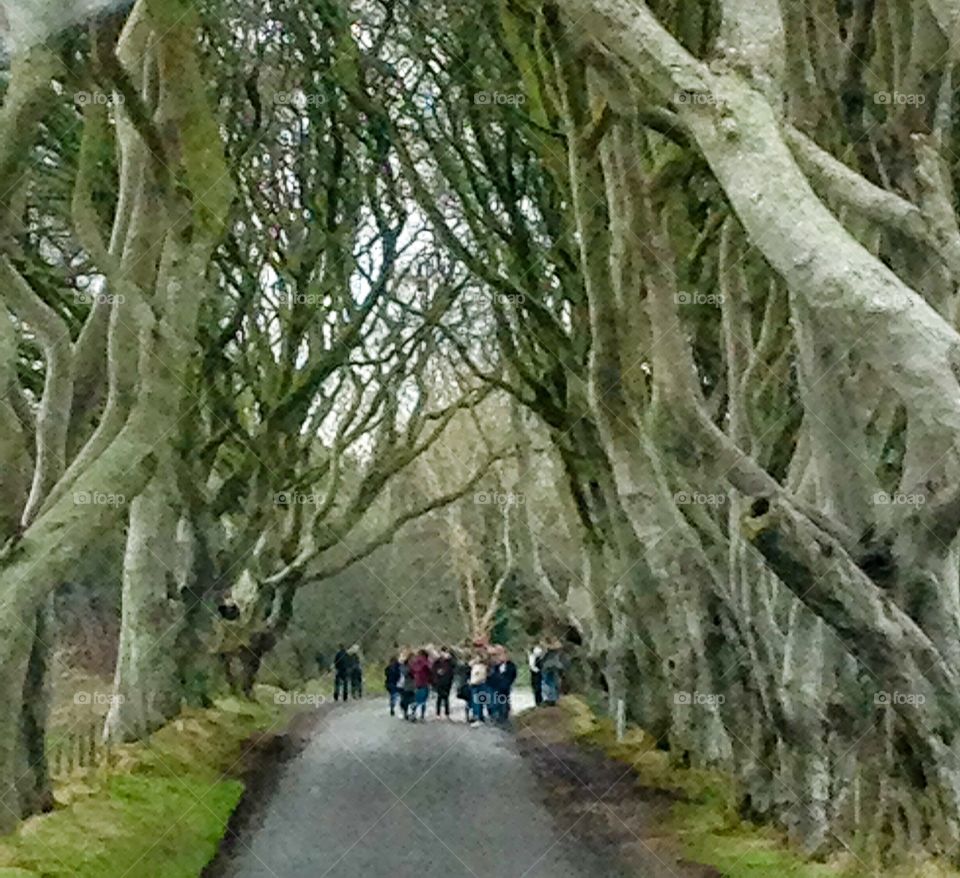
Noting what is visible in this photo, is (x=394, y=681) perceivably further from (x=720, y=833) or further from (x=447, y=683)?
(x=720, y=833)

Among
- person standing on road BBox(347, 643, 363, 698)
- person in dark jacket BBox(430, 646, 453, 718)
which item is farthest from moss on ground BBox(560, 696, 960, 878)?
person standing on road BBox(347, 643, 363, 698)

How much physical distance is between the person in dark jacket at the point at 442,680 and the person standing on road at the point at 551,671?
12.1ft

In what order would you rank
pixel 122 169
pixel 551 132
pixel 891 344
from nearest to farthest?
pixel 891 344 < pixel 122 169 < pixel 551 132

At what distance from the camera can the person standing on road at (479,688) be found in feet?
85.1

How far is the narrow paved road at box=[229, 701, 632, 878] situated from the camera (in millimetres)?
11969

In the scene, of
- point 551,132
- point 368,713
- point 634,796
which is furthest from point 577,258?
point 368,713

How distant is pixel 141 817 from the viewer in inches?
476

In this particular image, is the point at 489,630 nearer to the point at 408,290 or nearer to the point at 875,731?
the point at 408,290

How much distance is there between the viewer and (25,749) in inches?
489

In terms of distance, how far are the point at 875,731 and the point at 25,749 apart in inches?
291

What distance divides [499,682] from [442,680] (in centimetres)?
108

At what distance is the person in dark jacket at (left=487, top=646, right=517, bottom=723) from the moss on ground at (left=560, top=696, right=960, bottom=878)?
235 inches

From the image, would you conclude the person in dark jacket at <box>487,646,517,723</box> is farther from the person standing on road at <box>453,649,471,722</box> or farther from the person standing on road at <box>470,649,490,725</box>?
the person standing on road at <box>453,649,471,722</box>

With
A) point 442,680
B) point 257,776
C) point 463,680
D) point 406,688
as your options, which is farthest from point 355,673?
point 257,776
